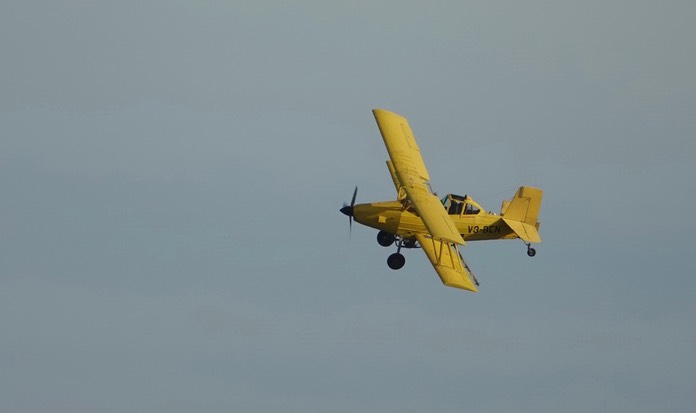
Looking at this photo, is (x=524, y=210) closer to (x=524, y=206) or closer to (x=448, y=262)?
(x=524, y=206)

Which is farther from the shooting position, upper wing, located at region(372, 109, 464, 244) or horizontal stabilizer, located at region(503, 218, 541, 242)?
horizontal stabilizer, located at region(503, 218, 541, 242)

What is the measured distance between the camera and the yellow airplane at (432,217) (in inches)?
3519

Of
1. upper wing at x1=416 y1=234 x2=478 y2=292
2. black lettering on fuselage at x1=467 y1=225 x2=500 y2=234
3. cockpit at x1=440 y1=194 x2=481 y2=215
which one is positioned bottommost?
upper wing at x1=416 y1=234 x2=478 y2=292

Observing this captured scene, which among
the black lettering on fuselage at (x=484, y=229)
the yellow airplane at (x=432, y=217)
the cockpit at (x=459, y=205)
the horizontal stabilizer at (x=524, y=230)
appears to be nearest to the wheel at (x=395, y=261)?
the yellow airplane at (x=432, y=217)

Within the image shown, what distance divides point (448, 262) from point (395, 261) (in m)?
3.36

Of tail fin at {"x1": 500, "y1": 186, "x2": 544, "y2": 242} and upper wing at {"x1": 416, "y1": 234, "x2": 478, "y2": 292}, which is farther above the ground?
tail fin at {"x1": 500, "y1": 186, "x2": 544, "y2": 242}

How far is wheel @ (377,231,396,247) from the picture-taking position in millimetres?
94188

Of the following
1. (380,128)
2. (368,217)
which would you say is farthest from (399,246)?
(380,128)

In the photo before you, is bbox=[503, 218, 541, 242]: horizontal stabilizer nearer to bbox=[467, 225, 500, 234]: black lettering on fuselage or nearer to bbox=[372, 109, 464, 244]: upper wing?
bbox=[467, 225, 500, 234]: black lettering on fuselage

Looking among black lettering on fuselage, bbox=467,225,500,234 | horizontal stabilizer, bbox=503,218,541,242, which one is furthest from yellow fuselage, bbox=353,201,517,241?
horizontal stabilizer, bbox=503,218,541,242

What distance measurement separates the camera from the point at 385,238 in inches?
3713

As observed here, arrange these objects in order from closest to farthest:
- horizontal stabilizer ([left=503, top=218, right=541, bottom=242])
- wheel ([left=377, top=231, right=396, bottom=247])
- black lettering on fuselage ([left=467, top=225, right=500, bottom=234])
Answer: wheel ([left=377, top=231, right=396, bottom=247]), black lettering on fuselage ([left=467, top=225, right=500, bottom=234]), horizontal stabilizer ([left=503, top=218, right=541, bottom=242])

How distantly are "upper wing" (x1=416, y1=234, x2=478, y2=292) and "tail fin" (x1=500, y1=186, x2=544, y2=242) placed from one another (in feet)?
17.8

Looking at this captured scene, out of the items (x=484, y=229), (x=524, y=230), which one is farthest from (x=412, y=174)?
(x=524, y=230)
